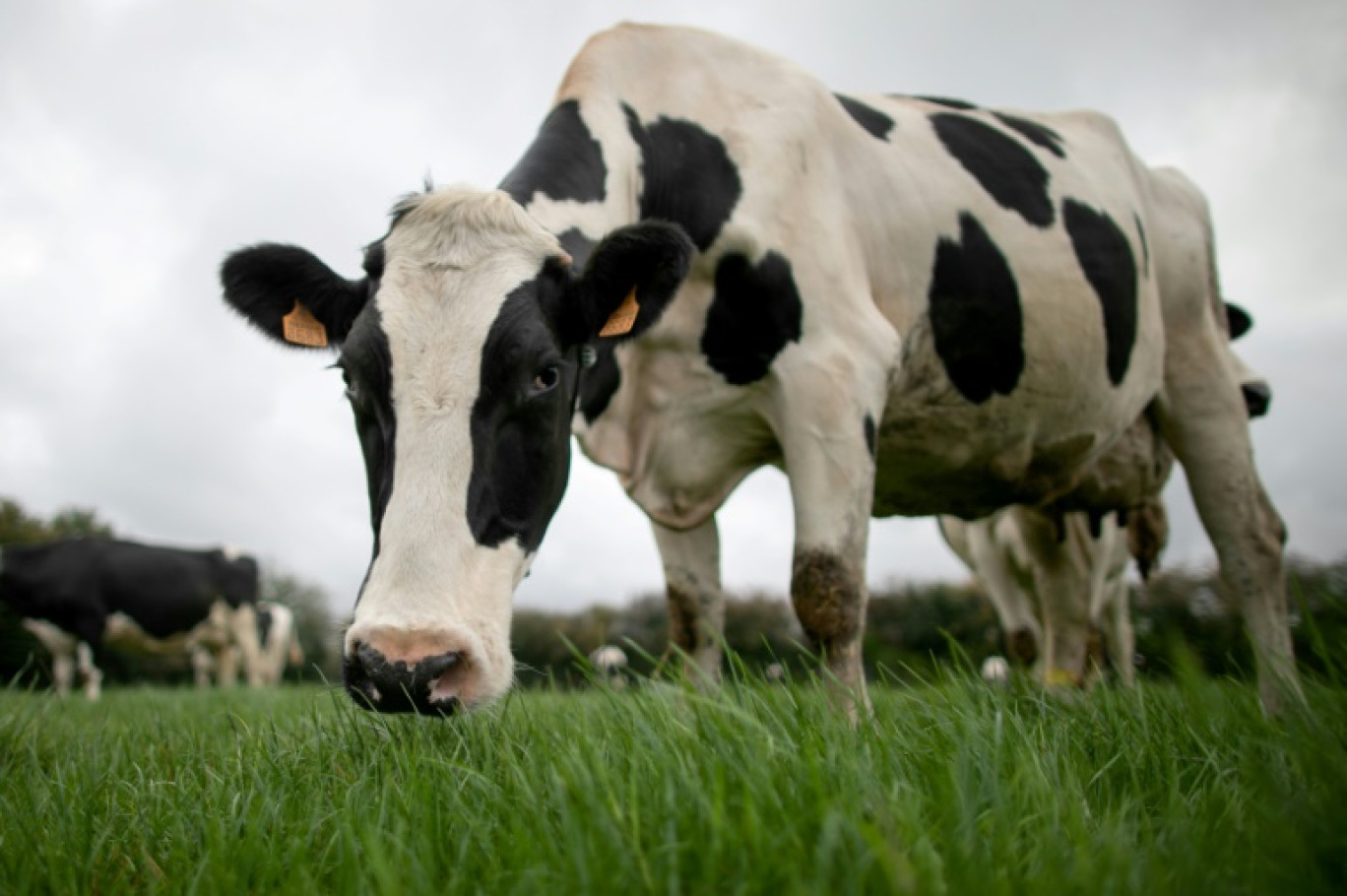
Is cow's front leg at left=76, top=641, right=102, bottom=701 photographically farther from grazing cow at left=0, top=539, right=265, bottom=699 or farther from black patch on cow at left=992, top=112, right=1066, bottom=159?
black patch on cow at left=992, top=112, right=1066, bottom=159

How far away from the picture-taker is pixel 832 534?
3.72m

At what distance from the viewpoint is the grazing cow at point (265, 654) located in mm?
20734

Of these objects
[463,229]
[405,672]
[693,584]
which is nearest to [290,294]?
[463,229]

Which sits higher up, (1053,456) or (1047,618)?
(1053,456)

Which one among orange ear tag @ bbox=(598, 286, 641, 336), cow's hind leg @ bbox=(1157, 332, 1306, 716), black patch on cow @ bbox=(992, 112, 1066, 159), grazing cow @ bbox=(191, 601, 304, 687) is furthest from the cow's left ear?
grazing cow @ bbox=(191, 601, 304, 687)

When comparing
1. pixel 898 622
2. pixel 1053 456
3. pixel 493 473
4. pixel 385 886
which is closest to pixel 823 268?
pixel 493 473

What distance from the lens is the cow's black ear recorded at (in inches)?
256

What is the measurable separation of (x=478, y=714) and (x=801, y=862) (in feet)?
4.76

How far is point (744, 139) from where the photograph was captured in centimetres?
419

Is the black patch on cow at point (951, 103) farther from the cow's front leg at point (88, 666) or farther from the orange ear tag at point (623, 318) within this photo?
the cow's front leg at point (88, 666)

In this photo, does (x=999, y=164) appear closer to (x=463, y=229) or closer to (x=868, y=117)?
(x=868, y=117)

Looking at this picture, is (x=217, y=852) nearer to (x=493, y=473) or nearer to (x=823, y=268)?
(x=493, y=473)

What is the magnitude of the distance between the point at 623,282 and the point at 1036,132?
348 centimetres

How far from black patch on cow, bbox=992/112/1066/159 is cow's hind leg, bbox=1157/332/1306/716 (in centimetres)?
138
